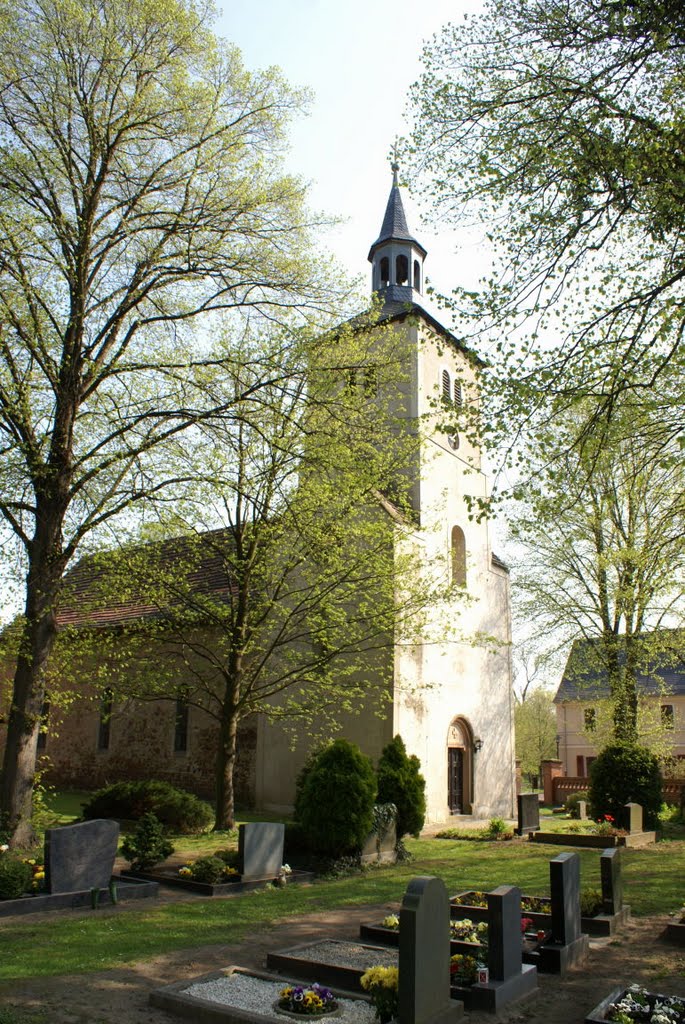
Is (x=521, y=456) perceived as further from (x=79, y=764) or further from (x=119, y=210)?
(x=79, y=764)

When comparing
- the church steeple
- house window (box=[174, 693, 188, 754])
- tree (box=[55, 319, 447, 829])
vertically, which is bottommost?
house window (box=[174, 693, 188, 754])

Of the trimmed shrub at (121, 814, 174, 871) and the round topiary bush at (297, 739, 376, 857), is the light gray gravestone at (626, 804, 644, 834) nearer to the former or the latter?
the round topiary bush at (297, 739, 376, 857)

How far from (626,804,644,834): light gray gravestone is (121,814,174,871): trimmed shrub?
10921 mm

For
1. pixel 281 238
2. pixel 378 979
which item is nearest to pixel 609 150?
pixel 281 238

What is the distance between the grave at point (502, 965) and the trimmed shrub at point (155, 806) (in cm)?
1068

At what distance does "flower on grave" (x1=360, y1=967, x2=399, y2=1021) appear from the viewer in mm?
6020

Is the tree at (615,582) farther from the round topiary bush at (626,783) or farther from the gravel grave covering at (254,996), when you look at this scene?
the gravel grave covering at (254,996)

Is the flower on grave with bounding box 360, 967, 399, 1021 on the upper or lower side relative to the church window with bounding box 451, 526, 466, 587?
lower

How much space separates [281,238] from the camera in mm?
14961

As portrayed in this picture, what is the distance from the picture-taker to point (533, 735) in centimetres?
5638

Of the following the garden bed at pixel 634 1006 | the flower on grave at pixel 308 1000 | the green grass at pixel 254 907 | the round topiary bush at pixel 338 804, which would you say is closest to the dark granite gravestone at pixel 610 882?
the green grass at pixel 254 907

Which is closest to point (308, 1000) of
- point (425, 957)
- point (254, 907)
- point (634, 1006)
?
point (425, 957)

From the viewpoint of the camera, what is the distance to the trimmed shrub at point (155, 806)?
1661 cm

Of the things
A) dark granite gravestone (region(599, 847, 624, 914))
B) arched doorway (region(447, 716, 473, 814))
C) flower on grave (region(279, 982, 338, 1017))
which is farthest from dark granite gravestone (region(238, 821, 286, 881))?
arched doorway (region(447, 716, 473, 814))
